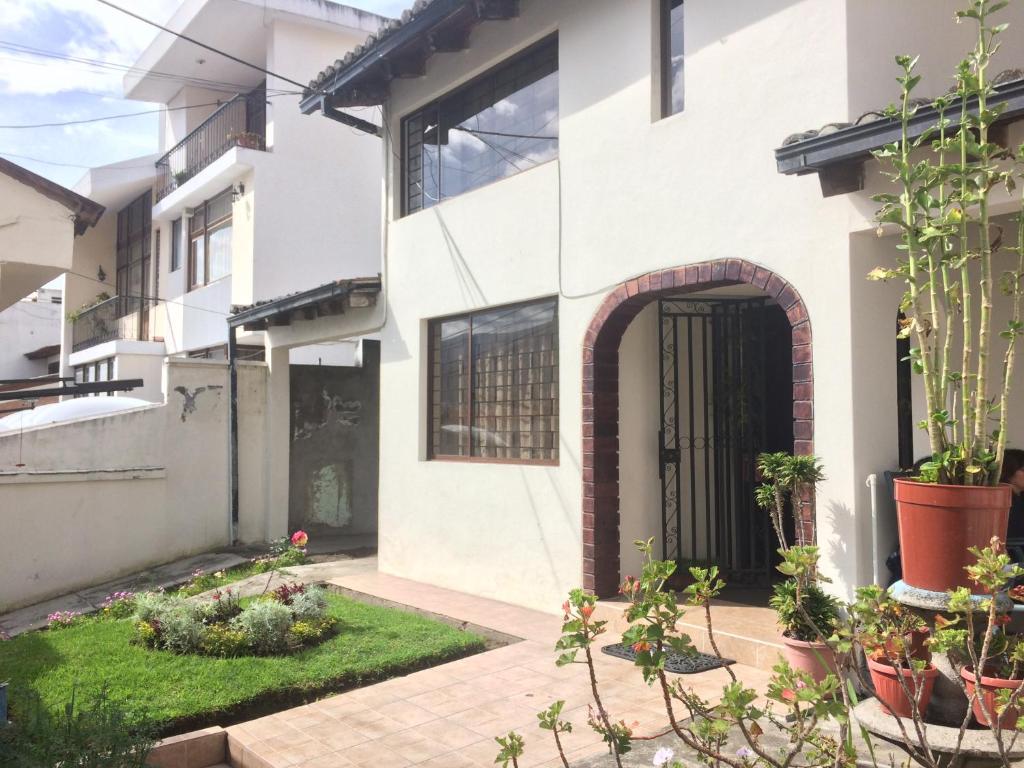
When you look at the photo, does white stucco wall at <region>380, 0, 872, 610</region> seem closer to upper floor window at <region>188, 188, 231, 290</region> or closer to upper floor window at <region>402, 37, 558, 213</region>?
upper floor window at <region>402, 37, 558, 213</region>

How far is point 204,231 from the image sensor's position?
16688 mm

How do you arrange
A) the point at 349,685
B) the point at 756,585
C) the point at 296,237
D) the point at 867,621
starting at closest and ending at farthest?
the point at 867,621
the point at 349,685
the point at 756,585
the point at 296,237

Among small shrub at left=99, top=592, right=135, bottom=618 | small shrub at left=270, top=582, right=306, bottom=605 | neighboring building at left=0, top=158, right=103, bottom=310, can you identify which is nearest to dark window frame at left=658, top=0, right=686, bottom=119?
neighboring building at left=0, top=158, right=103, bottom=310

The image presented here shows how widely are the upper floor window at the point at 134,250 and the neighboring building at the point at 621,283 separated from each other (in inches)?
440

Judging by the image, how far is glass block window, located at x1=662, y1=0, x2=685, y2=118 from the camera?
22.5ft

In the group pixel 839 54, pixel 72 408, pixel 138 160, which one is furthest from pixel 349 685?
pixel 138 160

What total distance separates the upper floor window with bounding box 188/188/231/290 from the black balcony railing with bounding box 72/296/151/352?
255 centimetres

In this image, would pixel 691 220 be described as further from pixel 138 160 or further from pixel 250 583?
pixel 138 160

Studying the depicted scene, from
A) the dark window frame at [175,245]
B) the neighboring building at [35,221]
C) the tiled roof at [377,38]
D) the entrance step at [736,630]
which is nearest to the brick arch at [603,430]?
the entrance step at [736,630]

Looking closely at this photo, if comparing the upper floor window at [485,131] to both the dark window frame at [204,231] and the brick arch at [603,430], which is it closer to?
the brick arch at [603,430]

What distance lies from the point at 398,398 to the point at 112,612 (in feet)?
12.3

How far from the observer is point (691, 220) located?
6.50m

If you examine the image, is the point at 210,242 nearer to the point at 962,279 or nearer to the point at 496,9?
the point at 496,9

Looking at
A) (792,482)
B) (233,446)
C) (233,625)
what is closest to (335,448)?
(233,446)
